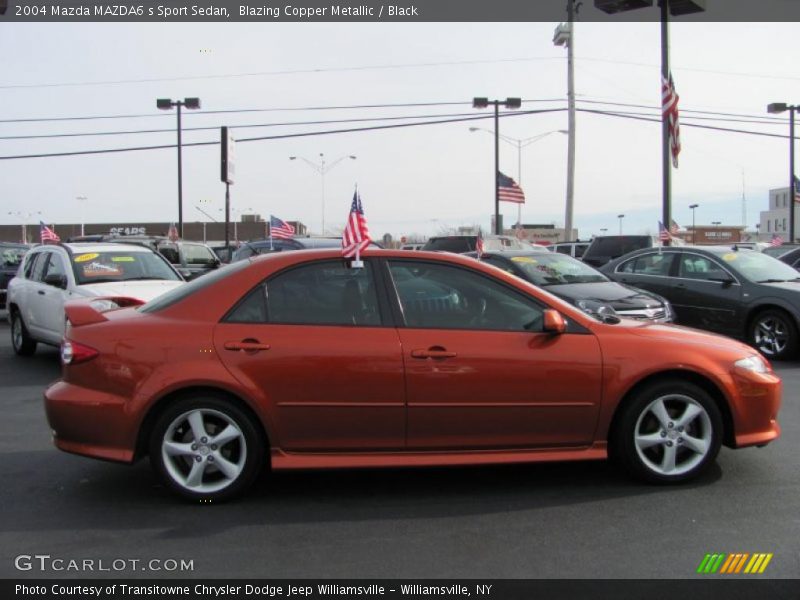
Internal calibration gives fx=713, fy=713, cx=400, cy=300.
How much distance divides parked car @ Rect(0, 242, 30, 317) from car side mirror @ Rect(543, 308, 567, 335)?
13.9m

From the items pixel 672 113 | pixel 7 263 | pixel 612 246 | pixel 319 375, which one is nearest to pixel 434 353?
pixel 319 375

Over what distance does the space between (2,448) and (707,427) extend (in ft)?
17.1

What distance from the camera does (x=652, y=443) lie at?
14.9ft

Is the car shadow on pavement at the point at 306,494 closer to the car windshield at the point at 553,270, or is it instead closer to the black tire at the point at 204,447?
the black tire at the point at 204,447

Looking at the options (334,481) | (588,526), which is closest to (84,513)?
(334,481)

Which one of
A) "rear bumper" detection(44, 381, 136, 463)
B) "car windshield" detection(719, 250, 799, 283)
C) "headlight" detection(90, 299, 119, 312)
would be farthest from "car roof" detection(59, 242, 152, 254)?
"car windshield" detection(719, 250, 799, 283)

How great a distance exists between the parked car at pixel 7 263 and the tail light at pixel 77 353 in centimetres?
1221

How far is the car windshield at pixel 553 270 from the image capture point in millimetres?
10469

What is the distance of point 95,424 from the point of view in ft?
13.9

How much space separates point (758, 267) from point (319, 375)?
860 centimetres

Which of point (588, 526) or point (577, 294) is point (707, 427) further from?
point (577, 294)

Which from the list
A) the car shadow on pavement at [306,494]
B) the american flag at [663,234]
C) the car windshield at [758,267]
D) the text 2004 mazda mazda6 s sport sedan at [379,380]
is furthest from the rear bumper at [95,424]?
the american flag at [663,234]
